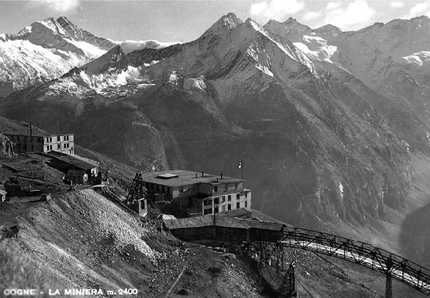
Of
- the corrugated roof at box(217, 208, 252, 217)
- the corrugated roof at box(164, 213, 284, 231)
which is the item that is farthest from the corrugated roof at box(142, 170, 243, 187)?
the corrugated roof at box(164, 213, 284, 231)

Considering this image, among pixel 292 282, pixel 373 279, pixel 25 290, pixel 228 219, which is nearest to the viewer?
pixel 25 290

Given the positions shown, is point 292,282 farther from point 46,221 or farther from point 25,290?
point 25,290

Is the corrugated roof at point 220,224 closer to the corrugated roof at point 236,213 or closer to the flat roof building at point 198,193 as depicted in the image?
the flat roof building at point 198,193

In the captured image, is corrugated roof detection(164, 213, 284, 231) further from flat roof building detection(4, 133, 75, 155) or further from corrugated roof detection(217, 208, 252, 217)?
flat roof building detection(4, 133, 75, 155)

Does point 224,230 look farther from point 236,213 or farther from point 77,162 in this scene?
point 77,162

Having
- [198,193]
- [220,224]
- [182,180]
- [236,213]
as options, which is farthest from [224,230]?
[182,180]

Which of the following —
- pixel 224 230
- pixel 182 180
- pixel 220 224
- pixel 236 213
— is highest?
pixel 182 180

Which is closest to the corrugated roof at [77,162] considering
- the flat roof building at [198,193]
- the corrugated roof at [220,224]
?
the flat roof building at [198,193]

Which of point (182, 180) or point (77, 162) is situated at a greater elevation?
point (77, 162)

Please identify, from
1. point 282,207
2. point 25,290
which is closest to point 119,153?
point 282,207
